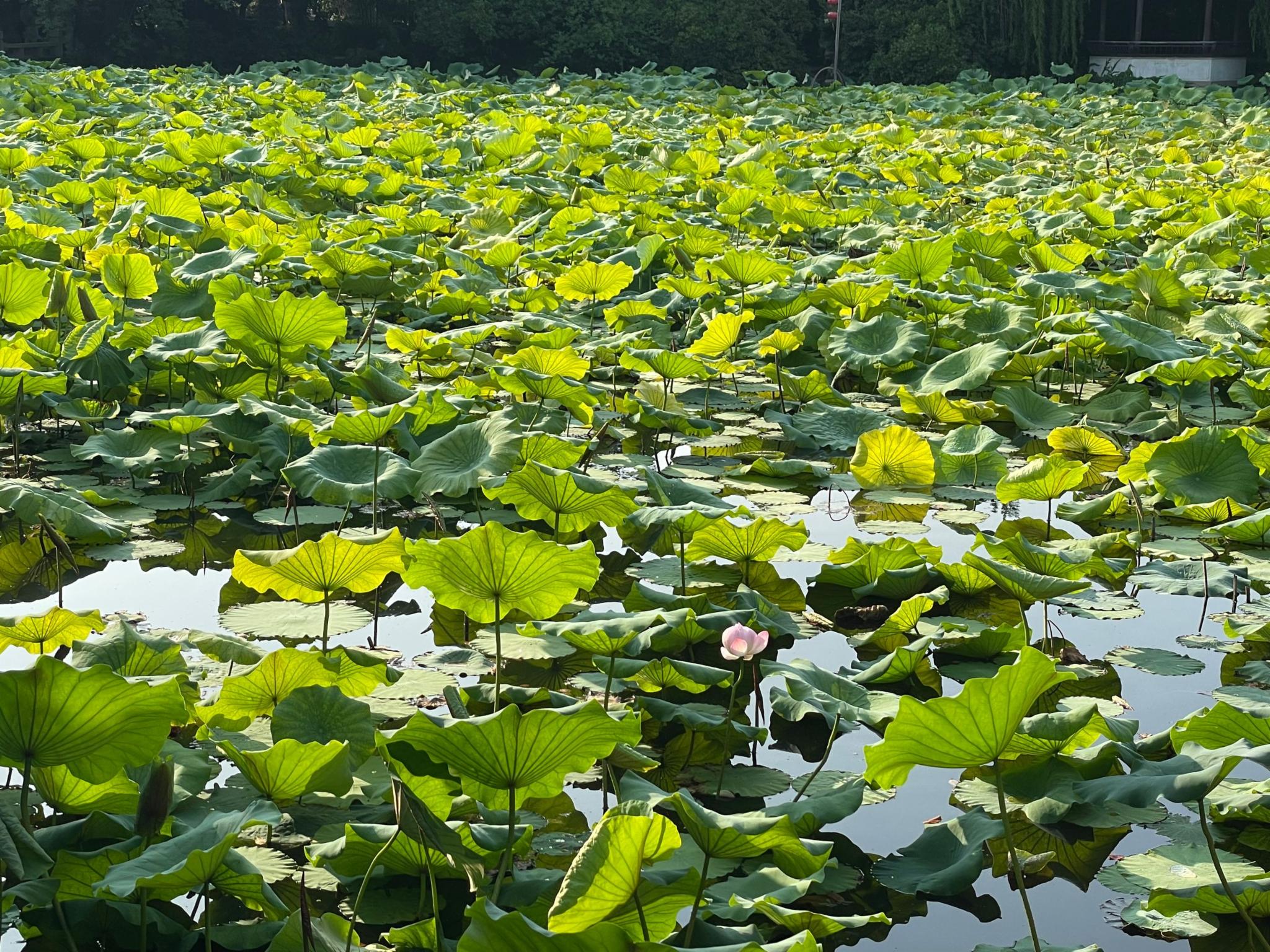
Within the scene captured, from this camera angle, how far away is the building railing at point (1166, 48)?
58.9 ft

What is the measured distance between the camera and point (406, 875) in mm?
1444

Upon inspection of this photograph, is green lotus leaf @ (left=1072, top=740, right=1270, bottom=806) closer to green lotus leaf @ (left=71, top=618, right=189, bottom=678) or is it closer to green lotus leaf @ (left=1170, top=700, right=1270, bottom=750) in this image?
green lotus leaf @ (left=1170, top=700, right=1270, bottom=750)

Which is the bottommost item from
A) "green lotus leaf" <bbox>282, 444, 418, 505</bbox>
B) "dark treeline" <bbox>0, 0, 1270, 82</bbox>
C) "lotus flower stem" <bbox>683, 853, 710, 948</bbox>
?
"lotus flower stem" <bbox>683, 853, 710, 948</bbox>

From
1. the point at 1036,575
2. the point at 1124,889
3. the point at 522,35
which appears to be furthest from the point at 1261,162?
the point at 522,35

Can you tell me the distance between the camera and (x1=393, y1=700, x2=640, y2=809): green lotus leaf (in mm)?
1215

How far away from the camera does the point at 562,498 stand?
7.21 feet

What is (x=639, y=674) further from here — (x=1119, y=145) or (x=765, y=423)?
(x=1119, y=145)

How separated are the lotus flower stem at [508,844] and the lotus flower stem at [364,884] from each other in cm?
2

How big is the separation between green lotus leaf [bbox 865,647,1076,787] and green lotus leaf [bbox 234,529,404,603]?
0.81 metres

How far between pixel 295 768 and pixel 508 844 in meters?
0.26

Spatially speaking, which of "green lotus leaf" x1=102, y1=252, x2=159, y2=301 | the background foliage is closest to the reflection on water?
"green lotus leaf" x1=102, y1=252, x2=159, y2=301

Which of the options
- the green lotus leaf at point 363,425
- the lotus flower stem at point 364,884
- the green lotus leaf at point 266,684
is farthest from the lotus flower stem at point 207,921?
the green lotus leaf at point 363,425

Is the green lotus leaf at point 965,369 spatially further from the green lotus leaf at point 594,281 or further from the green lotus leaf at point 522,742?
the green lotus leaf at point 522,742

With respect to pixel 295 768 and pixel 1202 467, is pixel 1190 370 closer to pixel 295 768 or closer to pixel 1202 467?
pixel 1202 467
